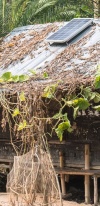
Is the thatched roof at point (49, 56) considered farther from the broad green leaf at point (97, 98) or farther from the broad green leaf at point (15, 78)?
the broad green leaf at point (97, 98)

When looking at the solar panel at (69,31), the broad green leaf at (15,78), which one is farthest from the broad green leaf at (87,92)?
the solar panel at (69,31)

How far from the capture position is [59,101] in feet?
31.0

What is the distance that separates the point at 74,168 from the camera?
34.7 feet

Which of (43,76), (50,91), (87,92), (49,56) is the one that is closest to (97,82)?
(87,92)

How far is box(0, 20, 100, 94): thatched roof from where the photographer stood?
384 inches

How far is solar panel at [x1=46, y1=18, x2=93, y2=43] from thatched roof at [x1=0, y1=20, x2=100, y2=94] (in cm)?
12

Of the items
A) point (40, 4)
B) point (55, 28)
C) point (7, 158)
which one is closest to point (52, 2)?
point (40, 4)

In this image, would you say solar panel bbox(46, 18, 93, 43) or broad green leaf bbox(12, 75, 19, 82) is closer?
broad green leaf bbox(12, 75, 19, 82)

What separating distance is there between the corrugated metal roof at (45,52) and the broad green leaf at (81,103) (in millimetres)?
735

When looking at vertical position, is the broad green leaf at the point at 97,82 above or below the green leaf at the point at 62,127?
above

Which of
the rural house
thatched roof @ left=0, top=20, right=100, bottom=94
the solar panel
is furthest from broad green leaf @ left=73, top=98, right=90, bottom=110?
the solar panel

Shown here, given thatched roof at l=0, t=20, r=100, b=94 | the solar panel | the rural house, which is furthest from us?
the solar panel

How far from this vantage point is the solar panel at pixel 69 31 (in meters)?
11.7

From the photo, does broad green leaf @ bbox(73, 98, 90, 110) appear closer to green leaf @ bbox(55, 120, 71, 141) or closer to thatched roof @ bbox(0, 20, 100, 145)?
thatched roof @ bbox(0, 20, 100, 145)
